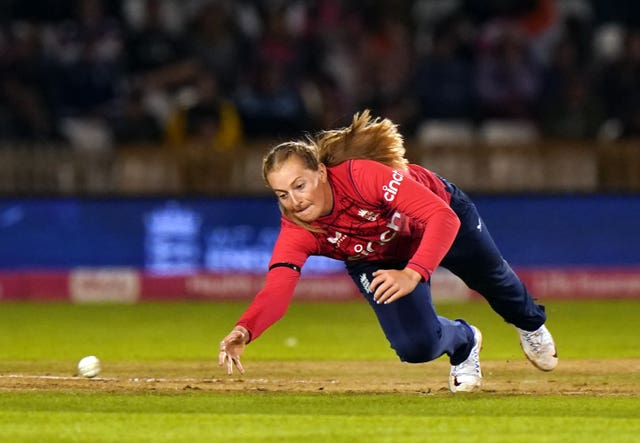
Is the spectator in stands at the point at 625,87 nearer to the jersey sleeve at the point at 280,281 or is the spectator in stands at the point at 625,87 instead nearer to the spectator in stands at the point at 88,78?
the spectator in stands at the point at 88,78

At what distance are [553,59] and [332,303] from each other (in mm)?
3603

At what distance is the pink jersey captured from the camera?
6.70 m

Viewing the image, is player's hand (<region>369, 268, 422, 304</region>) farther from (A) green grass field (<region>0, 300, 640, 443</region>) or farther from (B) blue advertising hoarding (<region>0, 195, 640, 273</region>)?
(B) blue advertising hoarding (<region>0, 195, 640, 273</region>)

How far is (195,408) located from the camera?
6973 millimetres

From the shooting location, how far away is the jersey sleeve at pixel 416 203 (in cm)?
662

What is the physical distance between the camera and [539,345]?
26.8ft

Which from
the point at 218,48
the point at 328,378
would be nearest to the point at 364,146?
the point at 328,378

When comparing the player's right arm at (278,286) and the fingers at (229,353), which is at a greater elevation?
the player's right arm at (278,286)

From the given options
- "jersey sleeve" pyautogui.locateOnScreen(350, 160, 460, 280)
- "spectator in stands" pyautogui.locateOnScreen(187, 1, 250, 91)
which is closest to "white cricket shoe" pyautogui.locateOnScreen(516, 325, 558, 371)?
"jersey sleeve" pyautogui.locateOnScreen(350, 160, 460, 280)

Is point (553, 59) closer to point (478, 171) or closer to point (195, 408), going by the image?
point (478, 171)

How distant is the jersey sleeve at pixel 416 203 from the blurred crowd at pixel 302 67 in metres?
7.82

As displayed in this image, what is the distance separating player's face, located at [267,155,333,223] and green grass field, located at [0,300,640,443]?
97 cm

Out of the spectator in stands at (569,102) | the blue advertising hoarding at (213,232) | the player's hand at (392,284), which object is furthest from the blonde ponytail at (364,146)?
the spectator in stands at (569,102)

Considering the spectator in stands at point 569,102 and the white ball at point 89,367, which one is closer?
the white ball at point 89,367
